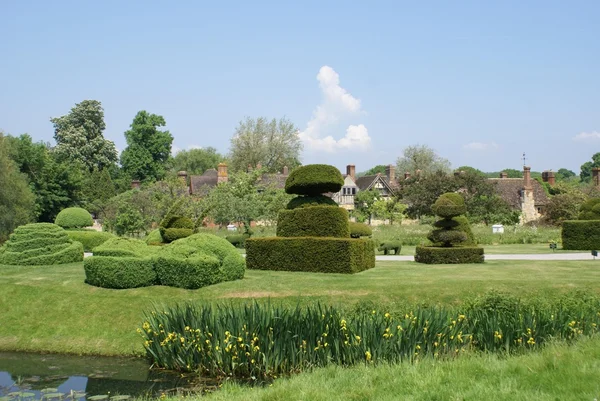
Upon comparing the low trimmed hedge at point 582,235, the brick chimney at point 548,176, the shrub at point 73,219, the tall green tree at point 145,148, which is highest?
the tall green tree at point 145,148

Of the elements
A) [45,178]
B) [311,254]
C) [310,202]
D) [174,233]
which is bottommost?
[311,254]

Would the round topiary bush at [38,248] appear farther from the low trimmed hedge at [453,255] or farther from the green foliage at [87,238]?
the low trimmed hedge at [453,255]

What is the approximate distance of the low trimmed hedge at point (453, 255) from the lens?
2322 cm

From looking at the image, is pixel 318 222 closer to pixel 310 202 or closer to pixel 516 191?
pixel 310 202

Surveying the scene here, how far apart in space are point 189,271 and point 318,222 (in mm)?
5358

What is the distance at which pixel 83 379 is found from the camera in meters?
11.6

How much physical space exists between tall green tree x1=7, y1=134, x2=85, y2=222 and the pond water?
4507cm

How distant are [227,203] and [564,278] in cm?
2657

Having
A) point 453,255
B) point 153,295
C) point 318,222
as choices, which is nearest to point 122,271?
point 153,295

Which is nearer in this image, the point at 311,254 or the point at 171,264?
the point at 171,264

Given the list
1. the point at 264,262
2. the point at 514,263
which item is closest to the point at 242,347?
the point at 264,262

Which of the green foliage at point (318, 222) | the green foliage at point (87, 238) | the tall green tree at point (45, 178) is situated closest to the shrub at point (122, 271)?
the green foliage at point (318, 222)

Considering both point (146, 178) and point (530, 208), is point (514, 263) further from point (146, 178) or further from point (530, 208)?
point (146, 178)

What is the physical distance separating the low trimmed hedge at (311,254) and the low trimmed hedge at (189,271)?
3594 millimetres
